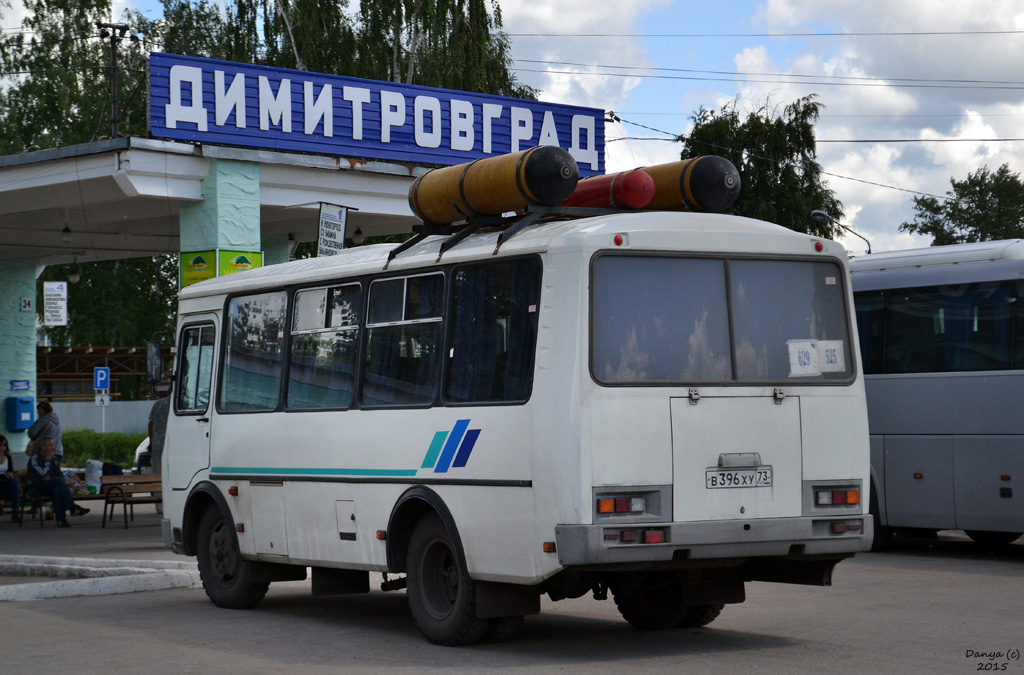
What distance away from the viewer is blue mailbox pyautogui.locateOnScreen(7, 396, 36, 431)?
26.4 meters

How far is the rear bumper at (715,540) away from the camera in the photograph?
840 centimetres

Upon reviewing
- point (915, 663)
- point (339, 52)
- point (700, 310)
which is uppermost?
point (339, 52)

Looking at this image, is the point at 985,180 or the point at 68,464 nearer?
the point at 68,464

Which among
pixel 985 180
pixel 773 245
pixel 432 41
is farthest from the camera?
pixel 985 180

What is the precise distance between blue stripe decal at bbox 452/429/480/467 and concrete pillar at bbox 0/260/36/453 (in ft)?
62.8

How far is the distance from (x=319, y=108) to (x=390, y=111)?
3.87ft

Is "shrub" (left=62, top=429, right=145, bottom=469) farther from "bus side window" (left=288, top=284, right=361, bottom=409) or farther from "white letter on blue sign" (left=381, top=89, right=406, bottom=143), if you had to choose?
"bus side window" (left=288, top=284, right=361, bottom=409)

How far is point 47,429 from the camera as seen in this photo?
22.8 m

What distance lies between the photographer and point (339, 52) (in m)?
40.1

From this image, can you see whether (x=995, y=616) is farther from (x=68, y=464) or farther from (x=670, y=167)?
(x=68, y=464)

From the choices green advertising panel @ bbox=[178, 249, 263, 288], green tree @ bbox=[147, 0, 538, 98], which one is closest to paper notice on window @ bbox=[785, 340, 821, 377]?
green advertising panel @ bbox=[178, 249, 263, 288]

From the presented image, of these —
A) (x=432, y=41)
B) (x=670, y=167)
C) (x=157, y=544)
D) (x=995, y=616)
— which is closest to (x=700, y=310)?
(x=670, y=167)

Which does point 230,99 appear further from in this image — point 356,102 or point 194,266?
point 194,266

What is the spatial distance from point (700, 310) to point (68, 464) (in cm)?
3331
